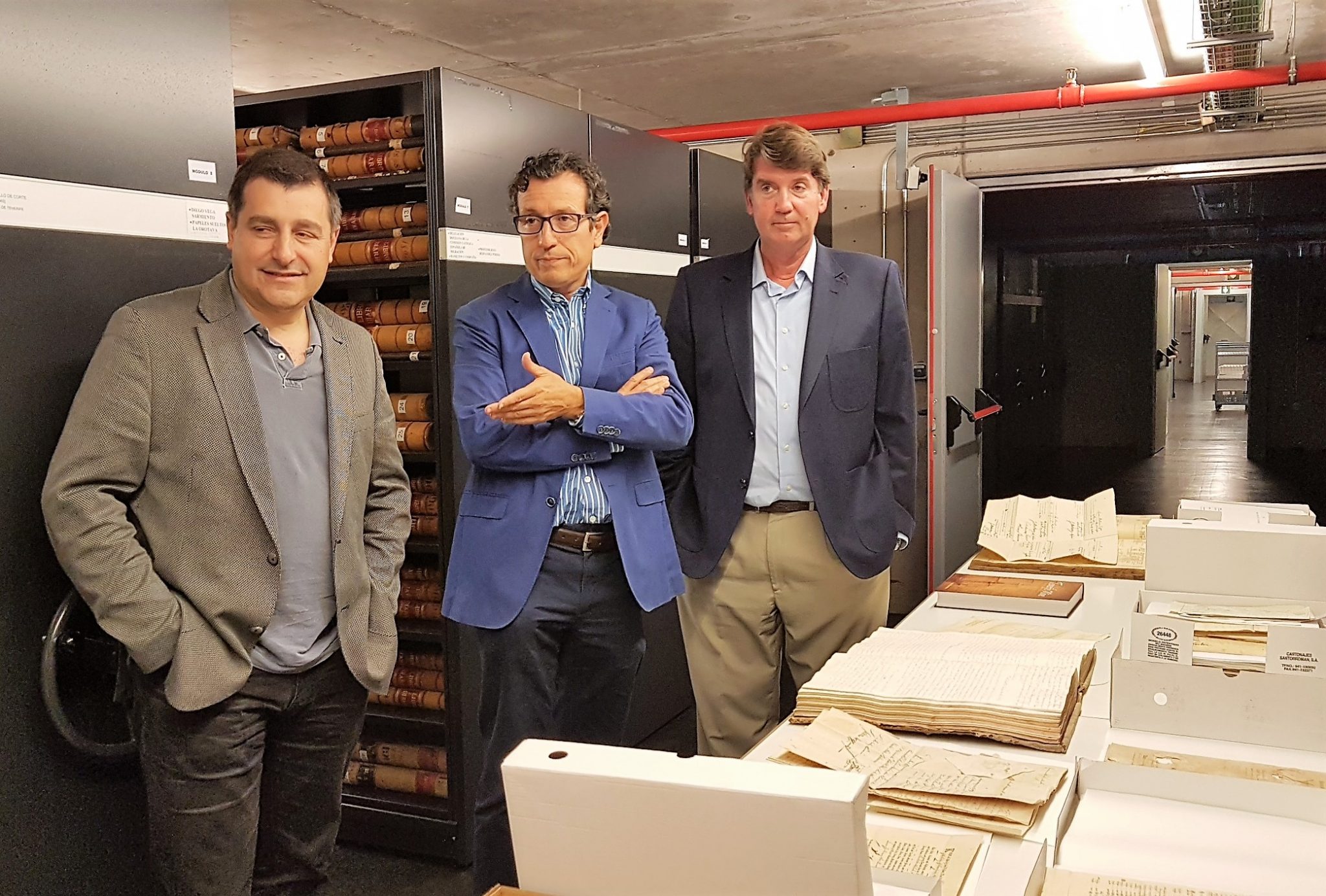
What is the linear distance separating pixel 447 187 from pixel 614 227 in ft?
3.06

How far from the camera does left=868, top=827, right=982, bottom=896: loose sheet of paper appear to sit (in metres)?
1.30

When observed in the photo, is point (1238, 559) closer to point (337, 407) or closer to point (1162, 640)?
point (1162, 640)

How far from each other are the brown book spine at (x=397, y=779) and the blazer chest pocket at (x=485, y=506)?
4.64 ft

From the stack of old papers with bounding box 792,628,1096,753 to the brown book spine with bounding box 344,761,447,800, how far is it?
5.77ft

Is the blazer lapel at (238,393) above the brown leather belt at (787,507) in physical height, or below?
above

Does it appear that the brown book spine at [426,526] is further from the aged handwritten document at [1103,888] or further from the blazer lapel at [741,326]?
the aged handwritten document at [1103,888]

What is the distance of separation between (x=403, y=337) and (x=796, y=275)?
128cm

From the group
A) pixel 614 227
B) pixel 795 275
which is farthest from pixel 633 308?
pixel 614 227

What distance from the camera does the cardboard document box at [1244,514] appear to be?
2.98m

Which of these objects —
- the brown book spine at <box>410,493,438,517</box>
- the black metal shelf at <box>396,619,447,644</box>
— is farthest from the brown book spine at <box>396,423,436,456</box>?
the black metal shelf at <box>396,619,447,644</box>

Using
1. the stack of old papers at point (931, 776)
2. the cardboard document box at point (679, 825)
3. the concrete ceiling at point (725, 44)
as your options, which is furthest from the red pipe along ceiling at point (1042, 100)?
the cardboard document box at point (679, 825)

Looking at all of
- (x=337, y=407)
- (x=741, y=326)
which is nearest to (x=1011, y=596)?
(x=741, y=326)

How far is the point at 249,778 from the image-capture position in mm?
1988

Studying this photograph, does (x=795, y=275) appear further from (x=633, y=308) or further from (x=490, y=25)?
(x=490, y=25)
